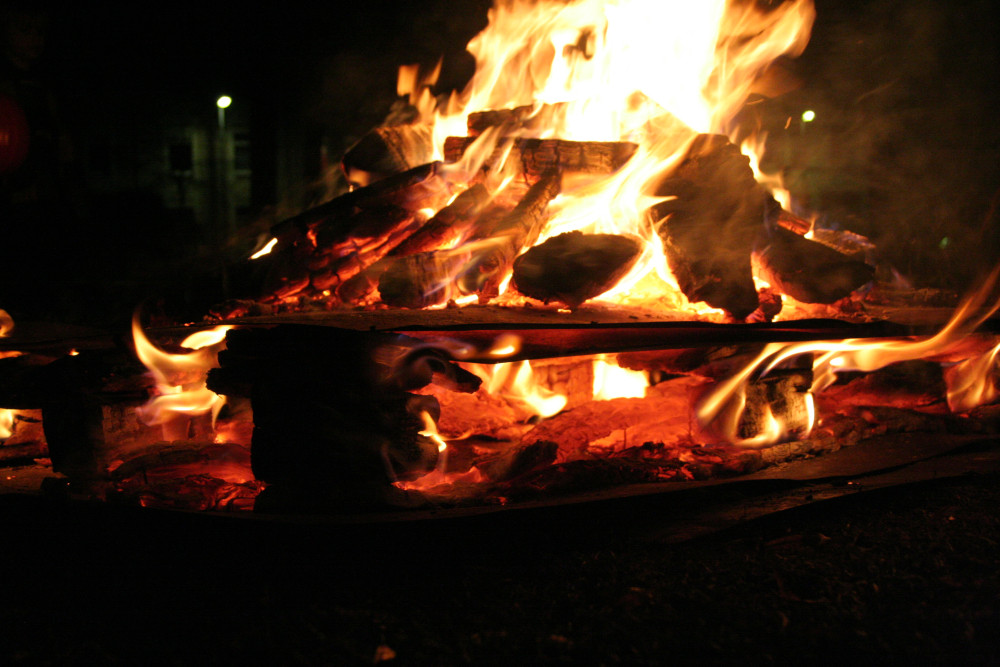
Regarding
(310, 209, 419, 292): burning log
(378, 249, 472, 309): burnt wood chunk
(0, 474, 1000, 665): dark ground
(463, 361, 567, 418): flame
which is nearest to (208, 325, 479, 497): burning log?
(0, 474, 1000, 665): dark ground

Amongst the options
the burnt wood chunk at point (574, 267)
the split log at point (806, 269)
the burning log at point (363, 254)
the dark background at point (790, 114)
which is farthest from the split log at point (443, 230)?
the split log at point (806, 269)

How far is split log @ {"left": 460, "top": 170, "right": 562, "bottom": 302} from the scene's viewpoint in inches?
134

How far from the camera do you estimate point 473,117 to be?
473 centimetres

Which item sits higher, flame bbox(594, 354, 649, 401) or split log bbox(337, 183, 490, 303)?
split log bbox(337, 183, 490, 303)

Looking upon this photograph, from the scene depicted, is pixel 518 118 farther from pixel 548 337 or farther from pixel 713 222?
pixel 548 337

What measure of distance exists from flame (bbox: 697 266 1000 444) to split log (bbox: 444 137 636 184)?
1.68 meters

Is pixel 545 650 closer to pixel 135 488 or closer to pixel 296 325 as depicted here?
pixel 296 325

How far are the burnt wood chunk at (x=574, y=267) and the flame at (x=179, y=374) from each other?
4.55ft

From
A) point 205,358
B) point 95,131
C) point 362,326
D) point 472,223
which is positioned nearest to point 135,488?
point 205,358

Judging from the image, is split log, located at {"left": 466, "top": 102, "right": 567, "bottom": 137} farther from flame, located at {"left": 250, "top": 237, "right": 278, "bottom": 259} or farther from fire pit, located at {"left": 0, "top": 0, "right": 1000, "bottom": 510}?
flame, located at {"left": 250, "top": 237, "right": 278, "bottom": 259}

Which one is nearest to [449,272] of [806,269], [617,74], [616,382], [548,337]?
[548,337]

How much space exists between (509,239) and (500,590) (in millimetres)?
2072

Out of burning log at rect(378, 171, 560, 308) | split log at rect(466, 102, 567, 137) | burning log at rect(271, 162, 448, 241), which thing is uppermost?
split log at rect(466, 102, 567, 137)

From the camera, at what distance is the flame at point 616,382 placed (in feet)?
12.4
